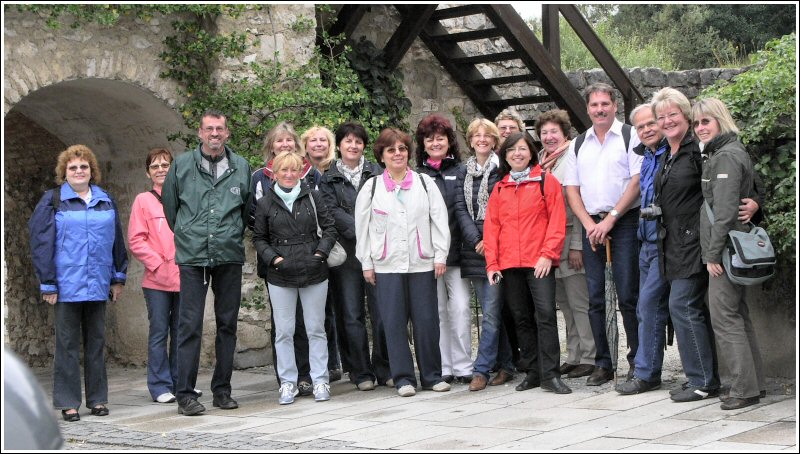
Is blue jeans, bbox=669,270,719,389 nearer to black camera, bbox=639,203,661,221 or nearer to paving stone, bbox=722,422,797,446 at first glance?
black camera, bbox=639,203,661,221

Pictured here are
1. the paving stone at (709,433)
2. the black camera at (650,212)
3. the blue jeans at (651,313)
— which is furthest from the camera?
the blue jeans at (651,313)

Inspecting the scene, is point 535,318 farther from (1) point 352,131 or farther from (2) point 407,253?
(1) point 352,131

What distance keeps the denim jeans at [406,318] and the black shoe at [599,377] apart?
3.19 ft

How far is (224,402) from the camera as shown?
7.16 meters

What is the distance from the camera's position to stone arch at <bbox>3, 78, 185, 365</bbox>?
30.5ft

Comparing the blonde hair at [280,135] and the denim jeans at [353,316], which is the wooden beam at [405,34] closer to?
the blonde hair at [280,135]

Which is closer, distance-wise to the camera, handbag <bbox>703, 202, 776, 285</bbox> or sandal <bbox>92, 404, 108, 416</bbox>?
handbag <bbox>703, 202, 776, 285</bbox>

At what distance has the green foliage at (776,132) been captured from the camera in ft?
20.6

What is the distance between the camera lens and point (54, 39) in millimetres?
8367

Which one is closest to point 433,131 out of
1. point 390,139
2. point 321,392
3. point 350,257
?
point 390,139

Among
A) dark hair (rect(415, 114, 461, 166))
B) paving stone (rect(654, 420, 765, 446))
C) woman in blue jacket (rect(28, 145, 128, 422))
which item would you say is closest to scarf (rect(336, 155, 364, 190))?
dark hair (rect(415, 114, 461, 166))

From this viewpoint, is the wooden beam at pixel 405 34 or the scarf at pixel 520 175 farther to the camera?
the wooden beam at pixel 405 34

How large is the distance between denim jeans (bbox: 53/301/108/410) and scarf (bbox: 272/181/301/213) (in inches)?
50.8

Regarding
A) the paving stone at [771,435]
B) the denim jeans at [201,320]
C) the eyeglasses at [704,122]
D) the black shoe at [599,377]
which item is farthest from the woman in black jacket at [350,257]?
the paving stone at [771,435]
